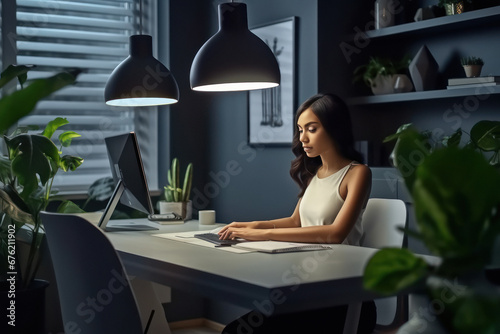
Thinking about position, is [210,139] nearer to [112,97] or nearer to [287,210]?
[287,210]

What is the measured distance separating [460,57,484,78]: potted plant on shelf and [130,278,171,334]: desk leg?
6.22 ft

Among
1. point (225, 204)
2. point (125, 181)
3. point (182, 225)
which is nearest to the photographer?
point (125, 181)

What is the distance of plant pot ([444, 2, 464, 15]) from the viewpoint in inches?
133

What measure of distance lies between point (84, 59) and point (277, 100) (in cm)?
126

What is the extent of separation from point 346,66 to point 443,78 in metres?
0.54

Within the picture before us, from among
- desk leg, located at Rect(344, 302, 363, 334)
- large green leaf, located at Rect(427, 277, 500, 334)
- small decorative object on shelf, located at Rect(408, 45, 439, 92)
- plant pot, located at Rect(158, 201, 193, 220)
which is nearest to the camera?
large green leaf, located at Rect(427, 277, 500, 334)

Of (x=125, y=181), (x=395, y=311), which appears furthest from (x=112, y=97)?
(x=395, y=311)

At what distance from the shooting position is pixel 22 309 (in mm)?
3205

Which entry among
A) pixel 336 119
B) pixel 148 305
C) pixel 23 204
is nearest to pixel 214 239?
pixel 148 305

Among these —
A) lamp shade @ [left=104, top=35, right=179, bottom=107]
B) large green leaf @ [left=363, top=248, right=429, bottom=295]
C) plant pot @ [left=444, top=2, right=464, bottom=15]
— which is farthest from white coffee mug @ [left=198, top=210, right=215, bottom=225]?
large green leaf @ [left=363, top=248, right=429, bottom=295]

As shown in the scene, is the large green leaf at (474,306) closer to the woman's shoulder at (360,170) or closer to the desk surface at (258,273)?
the desk surface at (258,273)

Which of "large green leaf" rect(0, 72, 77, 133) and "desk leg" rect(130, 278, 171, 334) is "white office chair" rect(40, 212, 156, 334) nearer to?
"desk leg" rect(130, 278, 171, 334)

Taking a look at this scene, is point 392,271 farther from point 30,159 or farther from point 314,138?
point 30,159

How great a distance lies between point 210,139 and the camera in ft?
14.9
